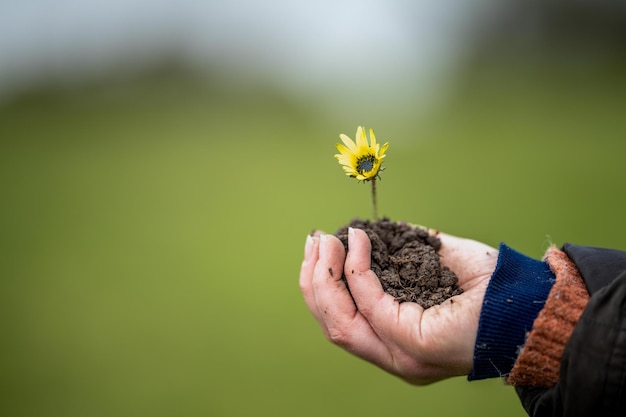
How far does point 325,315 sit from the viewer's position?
1.71m

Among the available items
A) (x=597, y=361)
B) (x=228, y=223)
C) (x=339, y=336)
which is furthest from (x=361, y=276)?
(x=228, y=223)

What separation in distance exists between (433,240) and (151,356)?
311 cm

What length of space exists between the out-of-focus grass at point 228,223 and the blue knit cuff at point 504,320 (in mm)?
2340

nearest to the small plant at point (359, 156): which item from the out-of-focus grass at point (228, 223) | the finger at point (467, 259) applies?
the finger at point (467, 259)

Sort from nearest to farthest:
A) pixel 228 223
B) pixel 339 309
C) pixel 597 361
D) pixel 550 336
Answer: pixel 597 361 < pixel 550 336 < pixel 339 309 < pixel 228 223

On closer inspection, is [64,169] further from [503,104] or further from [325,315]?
[325,315]

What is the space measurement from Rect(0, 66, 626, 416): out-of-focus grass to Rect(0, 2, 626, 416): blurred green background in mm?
21

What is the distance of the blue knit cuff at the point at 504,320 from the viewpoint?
4.54ft

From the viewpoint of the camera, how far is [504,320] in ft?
4.57

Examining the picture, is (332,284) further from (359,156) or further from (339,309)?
(359,156)

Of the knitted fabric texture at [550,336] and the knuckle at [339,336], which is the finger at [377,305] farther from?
the knitted fabric texture at [550,336]

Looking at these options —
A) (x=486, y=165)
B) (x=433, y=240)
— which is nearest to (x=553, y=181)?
(x=486, y=165)

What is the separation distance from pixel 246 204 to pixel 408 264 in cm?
453

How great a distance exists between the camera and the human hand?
1470mm
